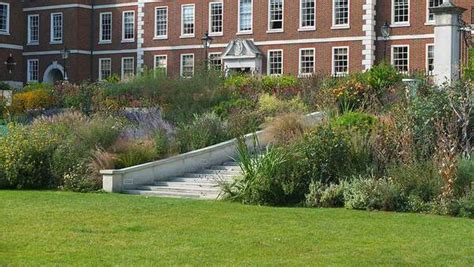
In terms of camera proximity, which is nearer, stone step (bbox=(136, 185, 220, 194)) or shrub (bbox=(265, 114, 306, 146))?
stone step (bbox=(136, 185, 220, 194))

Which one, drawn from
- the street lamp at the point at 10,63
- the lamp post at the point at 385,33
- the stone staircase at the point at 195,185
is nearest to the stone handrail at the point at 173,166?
the stone staircase at the point at 195,185

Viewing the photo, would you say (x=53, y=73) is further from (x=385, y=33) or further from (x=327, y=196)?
(x=327, y=196)

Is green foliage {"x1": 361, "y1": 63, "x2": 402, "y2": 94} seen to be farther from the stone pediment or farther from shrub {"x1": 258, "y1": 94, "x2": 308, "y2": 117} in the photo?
the stone pediment

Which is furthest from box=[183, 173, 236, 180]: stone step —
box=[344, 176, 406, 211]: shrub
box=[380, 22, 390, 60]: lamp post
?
box=[380, 22, 390, 60]: lamp post

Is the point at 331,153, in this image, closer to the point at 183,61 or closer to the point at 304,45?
the point at 304,45

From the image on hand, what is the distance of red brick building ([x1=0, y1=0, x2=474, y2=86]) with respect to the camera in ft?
145

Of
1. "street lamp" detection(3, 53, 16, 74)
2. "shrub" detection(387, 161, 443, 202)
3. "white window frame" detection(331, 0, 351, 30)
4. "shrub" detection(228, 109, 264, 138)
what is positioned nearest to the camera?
"shrub" detection(387, 161, 443, 202)

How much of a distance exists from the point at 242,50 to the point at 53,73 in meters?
14.8

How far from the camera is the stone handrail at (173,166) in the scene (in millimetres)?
19188

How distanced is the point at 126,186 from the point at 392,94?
28.9 ft

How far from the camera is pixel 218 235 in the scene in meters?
12.2

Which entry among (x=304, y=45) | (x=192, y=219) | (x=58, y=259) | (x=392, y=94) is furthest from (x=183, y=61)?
(x=58, y=259)

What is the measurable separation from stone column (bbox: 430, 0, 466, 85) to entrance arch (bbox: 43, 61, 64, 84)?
1455 inches

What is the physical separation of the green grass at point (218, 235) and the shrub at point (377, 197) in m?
0.49
